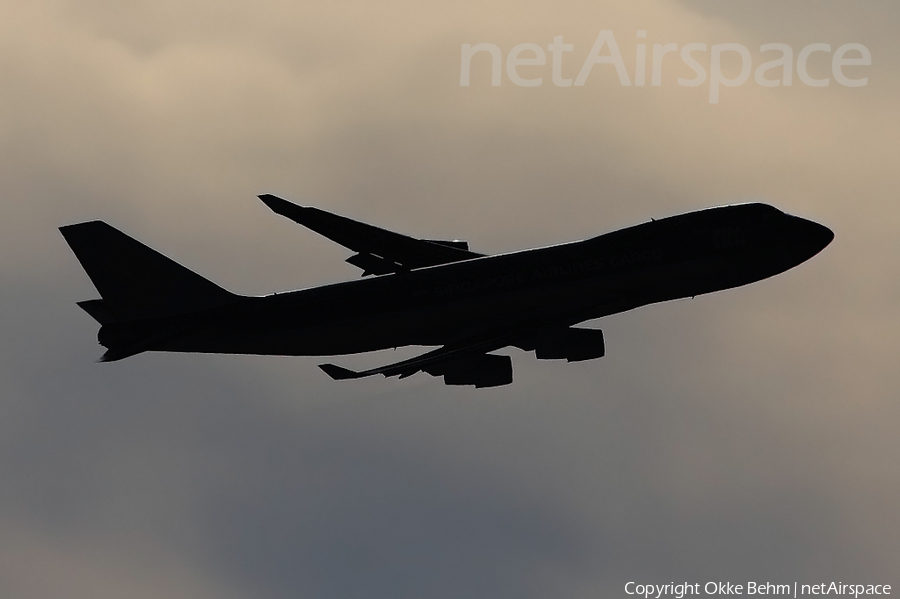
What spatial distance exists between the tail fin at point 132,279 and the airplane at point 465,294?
6cm

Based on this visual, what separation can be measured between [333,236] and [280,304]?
8298 millimetres

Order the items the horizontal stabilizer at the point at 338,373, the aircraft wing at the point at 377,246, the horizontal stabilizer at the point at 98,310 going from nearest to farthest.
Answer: the horizontal stabilizer at the point at 338,373, the horizontal stabilizer at the point at 98,310, the aircraft wing at the point at 377,246

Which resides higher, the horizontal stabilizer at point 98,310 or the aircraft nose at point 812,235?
the aircraft nose at point 812,235

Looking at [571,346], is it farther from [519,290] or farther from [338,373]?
[338,373]

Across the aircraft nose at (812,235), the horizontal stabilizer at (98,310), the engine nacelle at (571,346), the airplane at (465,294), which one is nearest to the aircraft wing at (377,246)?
the airplane at (465,294)

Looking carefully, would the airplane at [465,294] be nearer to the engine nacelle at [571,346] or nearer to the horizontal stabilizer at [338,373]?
the engine nacelle at [571,346]

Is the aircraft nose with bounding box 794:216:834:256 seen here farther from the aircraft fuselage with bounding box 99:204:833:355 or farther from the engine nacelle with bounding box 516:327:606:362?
the engine nacelle with bounding box 516:327:606:362

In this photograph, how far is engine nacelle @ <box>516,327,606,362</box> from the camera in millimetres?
76375

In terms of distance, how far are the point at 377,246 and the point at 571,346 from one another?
48.9 ft

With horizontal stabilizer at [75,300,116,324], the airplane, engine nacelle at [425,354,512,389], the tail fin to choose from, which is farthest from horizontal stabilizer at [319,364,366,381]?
horizontal stabilizer at [75,300,116,324]

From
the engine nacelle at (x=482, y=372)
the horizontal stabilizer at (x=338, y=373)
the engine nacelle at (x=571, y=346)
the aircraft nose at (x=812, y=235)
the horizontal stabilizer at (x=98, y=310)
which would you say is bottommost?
the horizontal stabilizer at (x=338, y=373)

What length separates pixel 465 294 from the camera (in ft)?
249

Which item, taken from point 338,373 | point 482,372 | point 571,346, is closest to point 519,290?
point 571,346

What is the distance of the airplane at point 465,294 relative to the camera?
75688 mm
